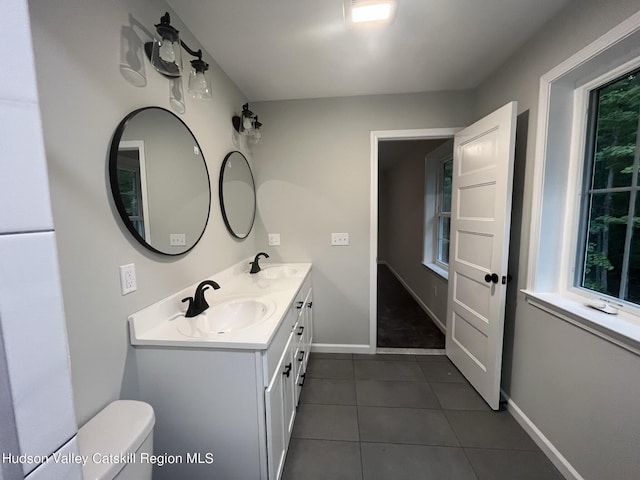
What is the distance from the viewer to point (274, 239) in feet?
8.23

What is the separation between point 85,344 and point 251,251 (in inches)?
61.8

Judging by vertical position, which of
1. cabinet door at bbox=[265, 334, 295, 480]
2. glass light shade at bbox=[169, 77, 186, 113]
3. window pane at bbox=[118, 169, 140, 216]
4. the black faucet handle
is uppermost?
glass light shade at bbox=[169, 77, 186, 113]

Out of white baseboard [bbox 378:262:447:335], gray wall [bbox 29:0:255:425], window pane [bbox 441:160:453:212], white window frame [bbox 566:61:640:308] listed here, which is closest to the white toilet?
gray wall [bbox 29:0:255:425]

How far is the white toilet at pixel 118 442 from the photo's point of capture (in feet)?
2.33

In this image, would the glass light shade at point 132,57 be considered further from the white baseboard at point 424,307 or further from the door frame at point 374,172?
the white baseboard at point 424,307

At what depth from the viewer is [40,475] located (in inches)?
15.0

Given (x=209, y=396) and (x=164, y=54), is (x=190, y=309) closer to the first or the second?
(x=209, y=396)

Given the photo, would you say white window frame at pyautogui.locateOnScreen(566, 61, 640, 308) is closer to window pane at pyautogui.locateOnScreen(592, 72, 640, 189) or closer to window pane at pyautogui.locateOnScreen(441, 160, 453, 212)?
window pane at pyautogui.locateOnScreen(592, 72, 640, 189)

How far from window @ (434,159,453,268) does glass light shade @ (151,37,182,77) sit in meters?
3.00

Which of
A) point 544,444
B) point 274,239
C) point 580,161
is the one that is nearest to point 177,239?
point 274,239

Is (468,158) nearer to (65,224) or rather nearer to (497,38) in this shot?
(497,38)

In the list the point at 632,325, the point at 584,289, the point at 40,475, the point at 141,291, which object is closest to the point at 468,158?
the point at 584,289

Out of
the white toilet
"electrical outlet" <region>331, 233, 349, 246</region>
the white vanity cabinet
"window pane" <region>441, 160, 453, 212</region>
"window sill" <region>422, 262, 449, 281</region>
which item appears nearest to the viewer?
the white toilet

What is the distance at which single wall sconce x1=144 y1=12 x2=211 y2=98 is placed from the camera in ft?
3.62
